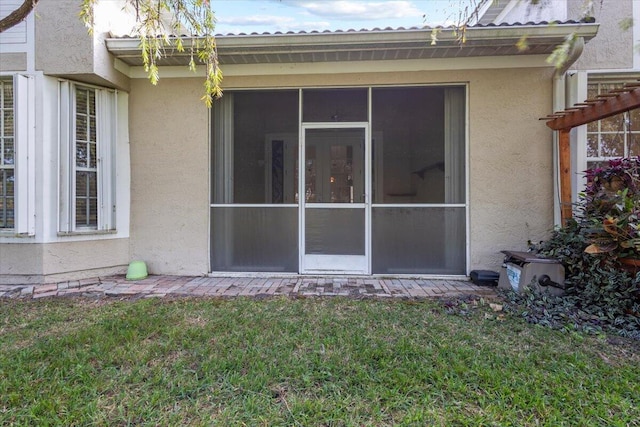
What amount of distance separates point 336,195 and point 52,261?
154 inches

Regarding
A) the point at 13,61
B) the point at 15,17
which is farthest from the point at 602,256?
the point at 13,61

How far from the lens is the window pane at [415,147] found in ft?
16.1

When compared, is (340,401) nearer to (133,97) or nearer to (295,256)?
(295,256)

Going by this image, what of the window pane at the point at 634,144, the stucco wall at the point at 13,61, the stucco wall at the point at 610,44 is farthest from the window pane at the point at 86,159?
the window pane at the point at 634,144

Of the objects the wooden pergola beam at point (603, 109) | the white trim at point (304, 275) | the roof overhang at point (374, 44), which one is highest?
the roof overhang at point (374, 44)

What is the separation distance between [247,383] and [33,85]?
4.76m

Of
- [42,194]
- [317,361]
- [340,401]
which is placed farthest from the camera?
[42,194]

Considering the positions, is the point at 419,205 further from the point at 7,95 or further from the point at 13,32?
the point at 13,32

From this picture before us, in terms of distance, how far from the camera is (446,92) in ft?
16.1

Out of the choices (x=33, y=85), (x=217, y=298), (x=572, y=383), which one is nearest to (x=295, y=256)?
(x=217, y=298)

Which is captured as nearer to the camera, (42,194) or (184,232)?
(42,194)

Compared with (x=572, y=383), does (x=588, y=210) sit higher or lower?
higher

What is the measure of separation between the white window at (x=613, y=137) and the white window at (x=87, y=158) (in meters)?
6.84

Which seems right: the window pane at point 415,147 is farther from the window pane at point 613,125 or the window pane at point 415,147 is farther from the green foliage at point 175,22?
the green foliage at point 175,22
